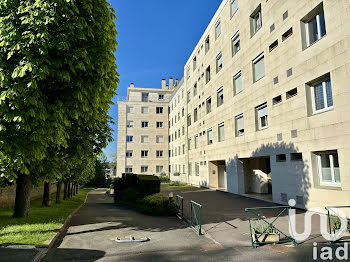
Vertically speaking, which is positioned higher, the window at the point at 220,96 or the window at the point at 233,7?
the window at the point at 233,7

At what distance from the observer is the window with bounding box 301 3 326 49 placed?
34.6 feet

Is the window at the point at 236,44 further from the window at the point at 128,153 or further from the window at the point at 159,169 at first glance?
the window at the point at 128,153

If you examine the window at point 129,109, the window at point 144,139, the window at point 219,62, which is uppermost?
the window at point 129,109

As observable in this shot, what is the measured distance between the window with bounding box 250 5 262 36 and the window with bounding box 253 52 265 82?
1.99 metres

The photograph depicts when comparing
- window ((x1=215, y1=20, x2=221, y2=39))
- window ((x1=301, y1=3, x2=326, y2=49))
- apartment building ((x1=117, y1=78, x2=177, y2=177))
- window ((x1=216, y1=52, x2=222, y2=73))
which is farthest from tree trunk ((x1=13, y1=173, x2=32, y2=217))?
apartment building ((x1=117, y1=78, x2=177, y2=177))

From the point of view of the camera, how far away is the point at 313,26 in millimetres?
11148

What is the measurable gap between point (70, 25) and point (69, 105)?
215 cm

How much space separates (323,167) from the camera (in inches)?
404

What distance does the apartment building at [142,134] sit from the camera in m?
44.4

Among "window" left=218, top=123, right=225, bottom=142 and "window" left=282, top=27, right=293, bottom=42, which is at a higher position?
"window" left=282, top=27, right=293, bottom=42

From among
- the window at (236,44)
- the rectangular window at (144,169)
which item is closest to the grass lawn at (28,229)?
the window at (236,44)

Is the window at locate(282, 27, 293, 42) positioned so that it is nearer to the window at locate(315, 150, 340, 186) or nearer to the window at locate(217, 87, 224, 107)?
the window at locate(315, 150, 340, 186)

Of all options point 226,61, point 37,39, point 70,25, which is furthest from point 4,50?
point 226,61

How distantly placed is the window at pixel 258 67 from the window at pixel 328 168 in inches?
246
